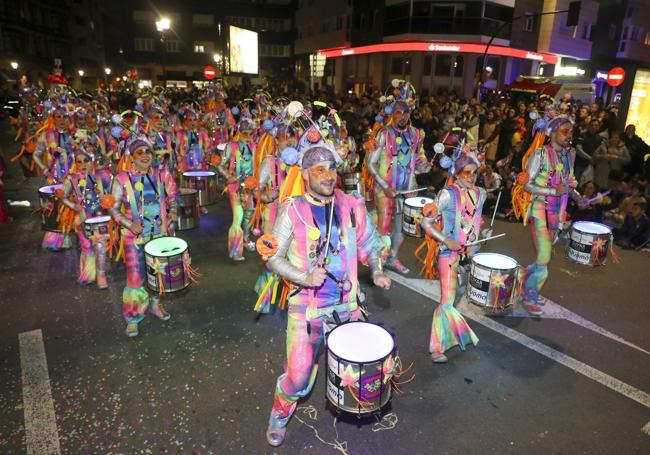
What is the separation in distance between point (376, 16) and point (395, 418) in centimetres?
3837

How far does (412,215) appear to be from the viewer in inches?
284

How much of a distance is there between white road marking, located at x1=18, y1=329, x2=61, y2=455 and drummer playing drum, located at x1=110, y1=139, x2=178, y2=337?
0.90 m

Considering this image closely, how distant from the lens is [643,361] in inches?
189

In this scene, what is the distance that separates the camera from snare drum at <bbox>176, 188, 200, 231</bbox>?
825 cm

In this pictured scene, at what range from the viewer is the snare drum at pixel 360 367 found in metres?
2.99

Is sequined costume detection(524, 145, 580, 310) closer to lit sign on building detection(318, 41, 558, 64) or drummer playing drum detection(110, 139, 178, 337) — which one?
drummer playing drum detection(110, 139, 178, 337)

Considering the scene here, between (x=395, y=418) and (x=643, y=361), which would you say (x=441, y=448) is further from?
(x=643, y=361)

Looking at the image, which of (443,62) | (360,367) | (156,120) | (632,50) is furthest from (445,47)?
(360,367)

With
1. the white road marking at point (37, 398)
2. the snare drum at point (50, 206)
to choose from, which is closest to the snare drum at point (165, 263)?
the white road marking at point (37, 398)

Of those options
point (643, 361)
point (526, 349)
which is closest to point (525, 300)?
point (526, 349)

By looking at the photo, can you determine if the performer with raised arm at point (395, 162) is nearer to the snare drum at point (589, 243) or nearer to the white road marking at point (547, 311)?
the white road marking at point (547, 311)

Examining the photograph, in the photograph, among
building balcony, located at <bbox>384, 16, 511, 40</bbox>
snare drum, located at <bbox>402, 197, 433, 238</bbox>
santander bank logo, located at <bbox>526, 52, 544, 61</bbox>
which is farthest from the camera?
santander bank logo, located at <bbox>526, 52, 544, 61</bbox>

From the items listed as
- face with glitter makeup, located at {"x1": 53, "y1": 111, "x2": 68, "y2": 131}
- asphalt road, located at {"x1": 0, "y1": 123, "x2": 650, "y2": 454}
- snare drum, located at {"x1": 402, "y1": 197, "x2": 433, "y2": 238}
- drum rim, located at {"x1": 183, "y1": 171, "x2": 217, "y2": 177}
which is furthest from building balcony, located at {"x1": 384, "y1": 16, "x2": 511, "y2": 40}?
face with glitter makeup, located at {"x1": 53, "y1": 111, "x2": 68, "y2": 131}

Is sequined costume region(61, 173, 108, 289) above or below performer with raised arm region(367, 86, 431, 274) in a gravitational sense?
below
